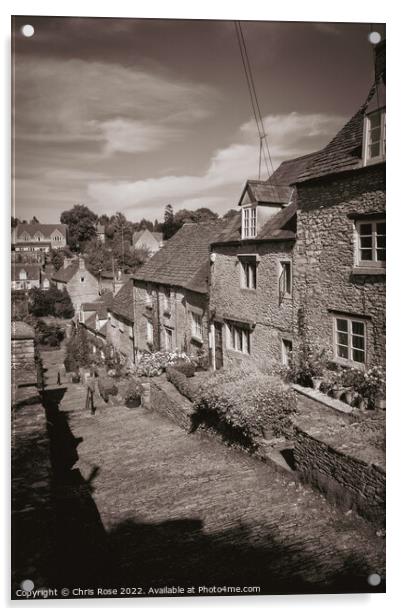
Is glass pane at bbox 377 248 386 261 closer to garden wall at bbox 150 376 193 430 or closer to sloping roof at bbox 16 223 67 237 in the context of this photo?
garden wall at bbox 150 376 193 430

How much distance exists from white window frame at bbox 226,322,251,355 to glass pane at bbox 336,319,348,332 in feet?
15.8

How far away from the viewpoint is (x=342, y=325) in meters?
10.2

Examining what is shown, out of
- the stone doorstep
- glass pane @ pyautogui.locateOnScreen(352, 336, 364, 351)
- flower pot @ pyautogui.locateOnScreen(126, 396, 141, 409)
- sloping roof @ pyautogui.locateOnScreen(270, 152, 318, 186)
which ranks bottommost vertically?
flower pot @ pyautogui.locateOnScreen(126, 396, 141, 409)

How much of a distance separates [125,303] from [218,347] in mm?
11803

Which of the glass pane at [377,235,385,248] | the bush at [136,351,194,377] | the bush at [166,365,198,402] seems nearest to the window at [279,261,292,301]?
the bush at [166,365,198,402]

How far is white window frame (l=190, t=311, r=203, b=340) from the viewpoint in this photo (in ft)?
60.2

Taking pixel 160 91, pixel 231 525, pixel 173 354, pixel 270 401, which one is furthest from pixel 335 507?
pixel 173 354

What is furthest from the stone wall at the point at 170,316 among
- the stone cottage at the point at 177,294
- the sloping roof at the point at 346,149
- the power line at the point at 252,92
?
the power line at the point at 252,92

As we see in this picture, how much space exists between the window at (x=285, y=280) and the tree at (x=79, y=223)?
19.3 feet

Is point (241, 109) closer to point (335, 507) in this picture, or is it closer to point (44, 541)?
point (335, 507)

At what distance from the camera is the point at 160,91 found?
664 centimetres

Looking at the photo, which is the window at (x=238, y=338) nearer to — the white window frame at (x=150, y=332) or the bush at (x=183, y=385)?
the bush at (x=183, y=385)

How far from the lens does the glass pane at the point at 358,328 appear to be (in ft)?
31.5

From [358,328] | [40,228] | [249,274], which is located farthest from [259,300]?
[40,228]
